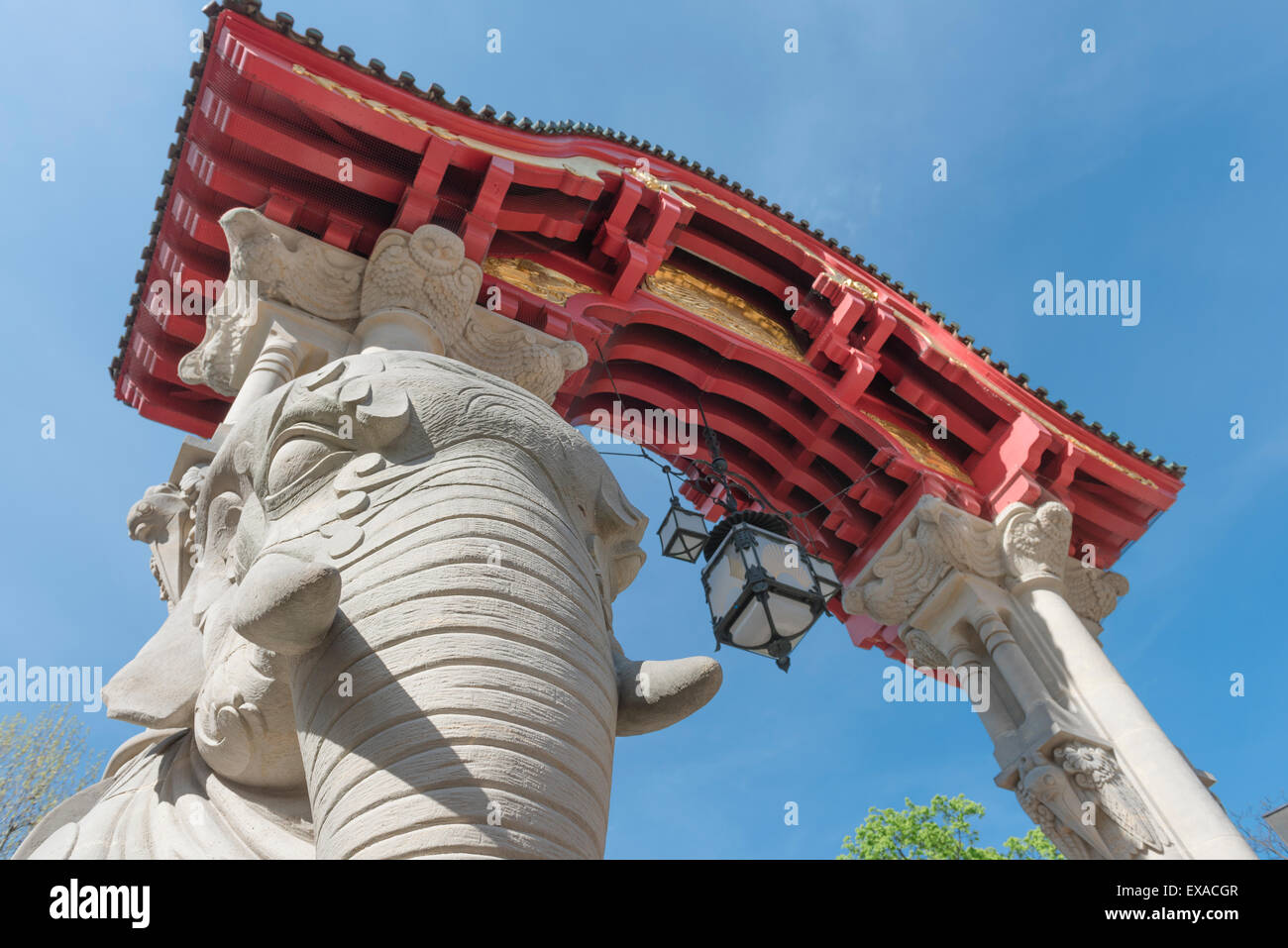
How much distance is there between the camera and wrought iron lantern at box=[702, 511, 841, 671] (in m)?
4.38

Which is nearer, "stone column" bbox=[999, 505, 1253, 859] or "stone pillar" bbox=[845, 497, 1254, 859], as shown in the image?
"stone column" bbox=[999, 505, 1253, 859]

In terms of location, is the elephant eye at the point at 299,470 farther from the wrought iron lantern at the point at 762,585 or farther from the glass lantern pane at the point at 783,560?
the glass lantern pane at the point at 783,560

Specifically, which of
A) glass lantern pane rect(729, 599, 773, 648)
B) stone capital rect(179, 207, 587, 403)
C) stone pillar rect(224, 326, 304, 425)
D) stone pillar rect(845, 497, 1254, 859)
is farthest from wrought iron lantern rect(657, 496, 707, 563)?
stone pillar rect(845, 497, 1254, 859)

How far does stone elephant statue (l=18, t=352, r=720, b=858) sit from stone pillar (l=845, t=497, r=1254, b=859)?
186 inches

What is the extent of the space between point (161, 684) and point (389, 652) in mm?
808

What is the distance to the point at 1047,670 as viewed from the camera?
694cm

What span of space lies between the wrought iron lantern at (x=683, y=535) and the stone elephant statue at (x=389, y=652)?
2464 millimetres

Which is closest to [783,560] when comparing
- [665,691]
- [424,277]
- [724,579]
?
[724,579]

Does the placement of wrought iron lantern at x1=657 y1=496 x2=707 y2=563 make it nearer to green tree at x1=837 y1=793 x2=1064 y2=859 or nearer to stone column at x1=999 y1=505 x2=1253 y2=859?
stone column at x1=999 y1=505 x2=1253 y2=859

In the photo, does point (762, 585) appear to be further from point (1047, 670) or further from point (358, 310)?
point (1047, 670)

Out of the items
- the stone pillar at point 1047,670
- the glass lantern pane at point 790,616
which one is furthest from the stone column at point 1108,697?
the glass lantern pane at point 790,616

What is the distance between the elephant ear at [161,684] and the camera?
219cm
